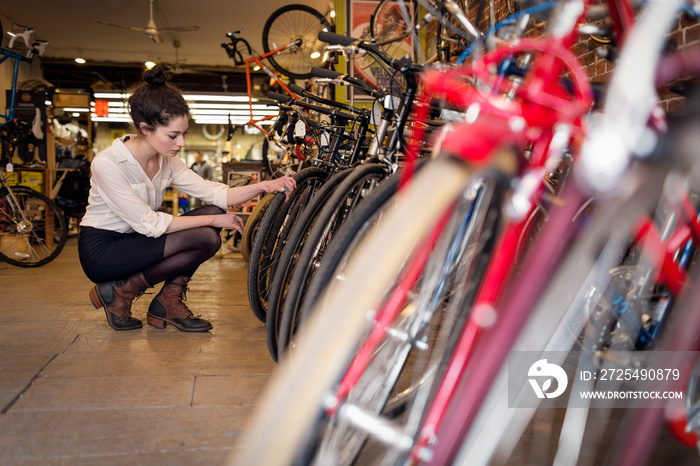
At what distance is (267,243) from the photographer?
84.4 inches

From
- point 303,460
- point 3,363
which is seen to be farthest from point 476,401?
point 3,363

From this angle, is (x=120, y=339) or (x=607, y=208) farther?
(x=120, y=339)

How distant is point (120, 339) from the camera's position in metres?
2.12

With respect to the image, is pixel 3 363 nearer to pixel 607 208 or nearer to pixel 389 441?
pixel 389 441

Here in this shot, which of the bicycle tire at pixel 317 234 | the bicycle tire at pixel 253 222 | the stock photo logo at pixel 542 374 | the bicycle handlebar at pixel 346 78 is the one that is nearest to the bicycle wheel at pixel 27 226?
the bicycle tire at pixel 253 222

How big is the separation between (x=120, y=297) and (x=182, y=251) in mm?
325

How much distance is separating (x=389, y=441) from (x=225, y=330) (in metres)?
1.69

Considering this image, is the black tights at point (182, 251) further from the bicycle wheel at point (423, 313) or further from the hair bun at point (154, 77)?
the bicycle wheel at point (423, 313)

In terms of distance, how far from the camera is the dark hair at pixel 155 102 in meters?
2.07

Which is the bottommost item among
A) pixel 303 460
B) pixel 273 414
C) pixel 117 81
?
pixel 303 460

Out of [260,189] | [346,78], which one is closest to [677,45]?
[346,78]

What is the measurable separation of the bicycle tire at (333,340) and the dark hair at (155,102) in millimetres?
1683

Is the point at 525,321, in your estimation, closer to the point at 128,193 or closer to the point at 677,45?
the point at 677,45

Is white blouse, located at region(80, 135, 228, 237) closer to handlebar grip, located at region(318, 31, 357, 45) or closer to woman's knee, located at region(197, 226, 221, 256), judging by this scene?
woman's knee, located at region(197, 226, 221, 256)
